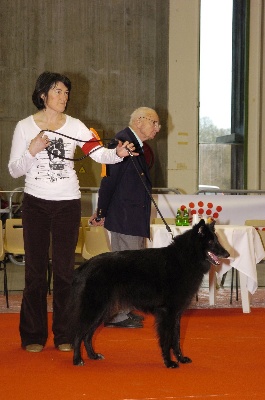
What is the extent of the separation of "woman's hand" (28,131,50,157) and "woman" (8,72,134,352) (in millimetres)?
180

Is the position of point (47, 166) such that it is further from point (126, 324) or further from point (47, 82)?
point (126, 324)

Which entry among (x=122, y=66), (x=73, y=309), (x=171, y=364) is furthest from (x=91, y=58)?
(x=171, y=364)

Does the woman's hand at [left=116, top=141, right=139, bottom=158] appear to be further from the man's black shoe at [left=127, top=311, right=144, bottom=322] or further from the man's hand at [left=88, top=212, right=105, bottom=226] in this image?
the man's black shoe at [left=127, top=311, right=144, bottom=322]

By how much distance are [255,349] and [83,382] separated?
4.61ft

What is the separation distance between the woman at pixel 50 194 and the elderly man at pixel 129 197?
99 centimetres

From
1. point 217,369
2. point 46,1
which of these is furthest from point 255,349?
point 46,1

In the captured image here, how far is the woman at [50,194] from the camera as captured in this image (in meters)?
4.34

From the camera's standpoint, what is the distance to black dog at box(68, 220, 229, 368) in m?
4.12

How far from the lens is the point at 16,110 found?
12.8m

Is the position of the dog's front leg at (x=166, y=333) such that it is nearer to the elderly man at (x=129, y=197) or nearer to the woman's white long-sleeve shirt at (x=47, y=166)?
the woman's white long-sleeve shirt at (x=47, y=166)

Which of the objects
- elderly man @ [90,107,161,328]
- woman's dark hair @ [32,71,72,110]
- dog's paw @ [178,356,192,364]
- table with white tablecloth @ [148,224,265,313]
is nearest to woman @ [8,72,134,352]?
woman's dark hair @ [32,71,72,110]

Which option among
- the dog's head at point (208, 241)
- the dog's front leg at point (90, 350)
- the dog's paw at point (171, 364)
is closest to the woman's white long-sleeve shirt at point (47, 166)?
the dog's head at point (208, 241)

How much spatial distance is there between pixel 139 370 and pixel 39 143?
1359mm

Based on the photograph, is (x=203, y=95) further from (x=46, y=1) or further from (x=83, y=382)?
(x=83, y=382)
